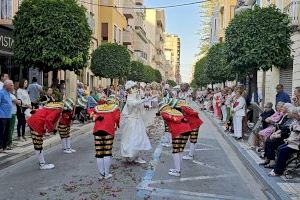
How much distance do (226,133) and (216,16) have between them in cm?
4765

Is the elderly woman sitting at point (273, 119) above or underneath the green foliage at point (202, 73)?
underneath

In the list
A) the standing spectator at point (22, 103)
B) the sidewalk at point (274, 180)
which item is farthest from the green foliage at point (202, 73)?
the sidewalk at point (274, 180)

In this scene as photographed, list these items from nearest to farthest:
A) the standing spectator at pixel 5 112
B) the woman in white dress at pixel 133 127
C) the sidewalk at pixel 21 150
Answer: the woman in white dress at pixel 133 127, the sidewalk at pixel 21 150, the standing spectator at pixel 5 112

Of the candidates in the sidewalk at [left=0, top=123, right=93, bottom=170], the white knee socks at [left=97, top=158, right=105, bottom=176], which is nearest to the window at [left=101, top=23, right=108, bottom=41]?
the sidewalk at [left=0, top=123, right=93, bottom=170]

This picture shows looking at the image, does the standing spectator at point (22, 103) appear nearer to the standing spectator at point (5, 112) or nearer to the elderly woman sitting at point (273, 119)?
the standing spectator at point (5, 112)

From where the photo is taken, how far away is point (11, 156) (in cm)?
1109

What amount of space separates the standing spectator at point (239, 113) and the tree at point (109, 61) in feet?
55.3

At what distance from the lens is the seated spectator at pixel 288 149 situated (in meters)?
8.97

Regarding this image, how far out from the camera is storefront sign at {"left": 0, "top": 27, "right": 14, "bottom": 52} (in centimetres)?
1991

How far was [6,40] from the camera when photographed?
66.8ft

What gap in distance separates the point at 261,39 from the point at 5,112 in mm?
9159

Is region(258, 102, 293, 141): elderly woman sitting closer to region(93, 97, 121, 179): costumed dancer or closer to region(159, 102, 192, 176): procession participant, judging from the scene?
region(159, 102, 192, 176): procession participant

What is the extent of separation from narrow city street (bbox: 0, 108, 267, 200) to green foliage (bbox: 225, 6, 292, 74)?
17.5 feet

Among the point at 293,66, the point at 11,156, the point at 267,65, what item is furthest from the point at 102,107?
the point at 293,66
